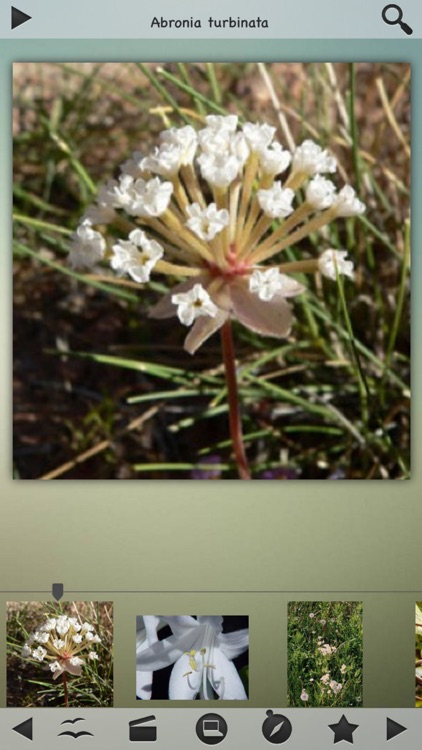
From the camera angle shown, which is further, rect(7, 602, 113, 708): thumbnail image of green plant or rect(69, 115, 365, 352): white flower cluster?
rect(7, 602, 113, 708): thumbnail image of green plant

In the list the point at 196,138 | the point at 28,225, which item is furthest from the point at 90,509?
the point at 196,138

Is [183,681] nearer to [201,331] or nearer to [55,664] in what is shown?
[55,664]

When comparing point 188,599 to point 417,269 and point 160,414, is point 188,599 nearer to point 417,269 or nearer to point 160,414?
point 160,414
